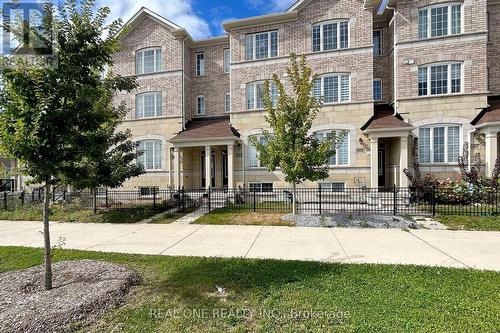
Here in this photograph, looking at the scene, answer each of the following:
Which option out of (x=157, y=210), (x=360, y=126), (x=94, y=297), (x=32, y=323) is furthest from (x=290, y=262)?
(x=360, y=126)

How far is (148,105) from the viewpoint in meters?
19.3

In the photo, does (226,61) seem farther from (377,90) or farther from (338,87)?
(377,90)

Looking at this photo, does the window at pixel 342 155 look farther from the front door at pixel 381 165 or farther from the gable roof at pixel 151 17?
the gable roof at pixel 151 17

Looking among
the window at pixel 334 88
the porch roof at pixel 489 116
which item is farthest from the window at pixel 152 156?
the porch roof at pixel 489 116

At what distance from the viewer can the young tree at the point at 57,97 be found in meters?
3.73

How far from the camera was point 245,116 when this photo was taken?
17.4 m

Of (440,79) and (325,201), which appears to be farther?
(440,79)

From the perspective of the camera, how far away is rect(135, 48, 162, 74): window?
1906 centimetres

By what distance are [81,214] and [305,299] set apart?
1186cm

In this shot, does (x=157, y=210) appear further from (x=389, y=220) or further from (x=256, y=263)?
(x=389, y=220)

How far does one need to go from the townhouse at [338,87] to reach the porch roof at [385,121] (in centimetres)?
7

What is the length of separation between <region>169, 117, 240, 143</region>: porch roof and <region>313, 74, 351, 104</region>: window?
6067 mm

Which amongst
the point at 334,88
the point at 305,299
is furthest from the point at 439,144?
the point at 305,299

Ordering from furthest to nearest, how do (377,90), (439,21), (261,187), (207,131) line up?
(377,90) < (207,131) < (261,187) < (439,21)
